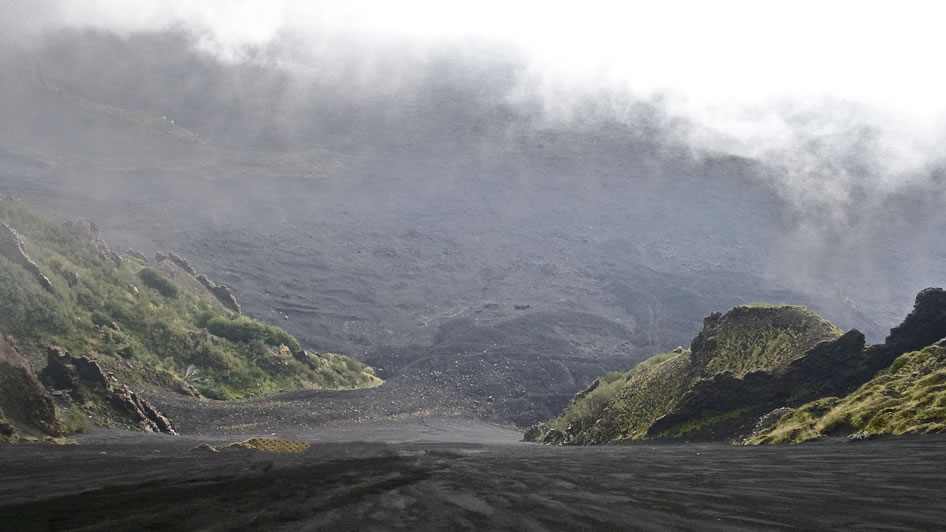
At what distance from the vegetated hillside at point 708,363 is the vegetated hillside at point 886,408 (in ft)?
24.3

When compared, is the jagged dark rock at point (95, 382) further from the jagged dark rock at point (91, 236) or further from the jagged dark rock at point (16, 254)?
the jagged dark rock at point (91, 236)

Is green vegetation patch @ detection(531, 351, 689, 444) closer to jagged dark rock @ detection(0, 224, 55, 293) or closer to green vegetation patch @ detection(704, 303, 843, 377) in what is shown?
green vegetation patch @ detection(704, 303, 843, 377)

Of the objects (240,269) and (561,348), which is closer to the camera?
(561,348)

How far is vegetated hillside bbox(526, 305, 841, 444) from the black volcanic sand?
2185 cm

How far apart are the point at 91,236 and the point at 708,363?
7758 centimetres

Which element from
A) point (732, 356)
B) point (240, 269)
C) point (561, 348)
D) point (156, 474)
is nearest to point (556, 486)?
point (156, 474)

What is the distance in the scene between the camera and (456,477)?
842 inches

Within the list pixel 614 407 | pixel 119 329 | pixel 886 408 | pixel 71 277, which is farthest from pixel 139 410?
pixel 886 408

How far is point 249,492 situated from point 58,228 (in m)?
85.8

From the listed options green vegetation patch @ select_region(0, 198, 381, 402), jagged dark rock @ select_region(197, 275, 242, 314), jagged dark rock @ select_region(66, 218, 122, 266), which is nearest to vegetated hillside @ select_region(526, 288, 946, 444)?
green vegetation patch @ select_region(0, 198, 381, 402)

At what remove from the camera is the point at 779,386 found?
4497 centimetres

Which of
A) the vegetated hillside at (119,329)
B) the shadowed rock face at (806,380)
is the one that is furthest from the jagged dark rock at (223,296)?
the shadowed rock face at (806,380)

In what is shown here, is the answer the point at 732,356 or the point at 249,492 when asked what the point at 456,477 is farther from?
the point at 732,356

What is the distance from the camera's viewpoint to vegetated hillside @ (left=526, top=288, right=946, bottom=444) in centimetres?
3419
